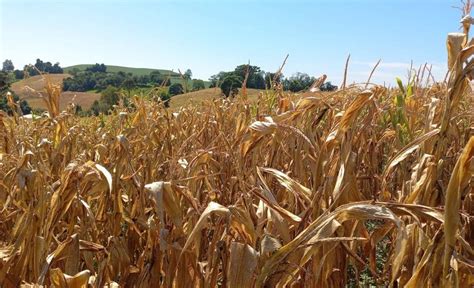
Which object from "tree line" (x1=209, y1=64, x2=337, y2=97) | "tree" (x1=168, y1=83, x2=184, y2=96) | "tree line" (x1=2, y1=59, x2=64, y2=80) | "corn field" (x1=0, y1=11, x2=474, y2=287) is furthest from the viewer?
"tree" (x1=168, y1=83, x2=184, y2=96)

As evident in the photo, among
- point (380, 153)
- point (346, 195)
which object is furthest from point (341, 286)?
point (380, 153)

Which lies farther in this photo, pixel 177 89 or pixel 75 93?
pixel 177 89

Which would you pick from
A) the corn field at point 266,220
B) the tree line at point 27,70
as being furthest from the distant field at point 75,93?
the corn field at point 266,220

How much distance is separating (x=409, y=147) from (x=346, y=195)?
160 mm

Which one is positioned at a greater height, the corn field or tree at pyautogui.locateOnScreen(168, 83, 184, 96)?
tree at pyautogui.locateOnScreen(168, 83, 184, 96)

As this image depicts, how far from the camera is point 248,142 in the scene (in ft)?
3.27

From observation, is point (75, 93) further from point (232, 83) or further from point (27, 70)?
point (232, 83)

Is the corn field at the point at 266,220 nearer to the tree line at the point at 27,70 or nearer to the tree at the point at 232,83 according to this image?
the tree line at the point at 27,70

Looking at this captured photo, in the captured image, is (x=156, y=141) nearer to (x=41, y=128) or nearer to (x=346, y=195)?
(x=41, y=128)

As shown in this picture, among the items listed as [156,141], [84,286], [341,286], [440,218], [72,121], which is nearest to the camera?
[440,218]

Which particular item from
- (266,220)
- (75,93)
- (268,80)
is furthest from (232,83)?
(266,220)

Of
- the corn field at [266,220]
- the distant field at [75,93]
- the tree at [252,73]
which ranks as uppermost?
the tree at [252,73]

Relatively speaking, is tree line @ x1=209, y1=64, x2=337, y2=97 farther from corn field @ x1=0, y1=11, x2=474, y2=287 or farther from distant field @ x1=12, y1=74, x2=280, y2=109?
corn field @ x1=0, y1=11, x2=474, y2=287

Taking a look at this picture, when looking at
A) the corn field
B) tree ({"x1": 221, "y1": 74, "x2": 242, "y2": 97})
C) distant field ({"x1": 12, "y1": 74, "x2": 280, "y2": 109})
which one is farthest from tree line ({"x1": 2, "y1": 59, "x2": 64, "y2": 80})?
tree ({"x1": 221, "y1": 74, "x2": 242, "y2": 97})
